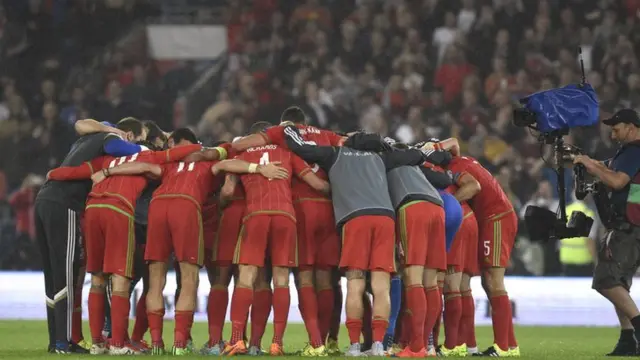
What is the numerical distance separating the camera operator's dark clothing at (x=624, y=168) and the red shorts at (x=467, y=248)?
1417mm

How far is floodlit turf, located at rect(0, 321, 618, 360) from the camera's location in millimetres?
11586

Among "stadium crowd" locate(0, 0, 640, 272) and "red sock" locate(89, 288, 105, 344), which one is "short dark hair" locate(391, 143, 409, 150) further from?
"stadium crowd" locate(0, 0, 640, 272)

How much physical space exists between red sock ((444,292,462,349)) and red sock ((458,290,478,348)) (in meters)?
0.13

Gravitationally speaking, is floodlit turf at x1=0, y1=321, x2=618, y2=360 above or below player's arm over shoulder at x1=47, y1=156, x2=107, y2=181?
below

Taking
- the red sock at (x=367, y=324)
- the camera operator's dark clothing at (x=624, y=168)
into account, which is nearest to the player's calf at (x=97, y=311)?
the red sock at (x=367, y=324)

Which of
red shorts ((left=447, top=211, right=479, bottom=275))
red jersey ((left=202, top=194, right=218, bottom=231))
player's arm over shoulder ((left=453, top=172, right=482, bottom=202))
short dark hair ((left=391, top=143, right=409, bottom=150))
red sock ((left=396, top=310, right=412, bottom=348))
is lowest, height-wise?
red sock ((left=396, top=310, right=412, bottom=348))

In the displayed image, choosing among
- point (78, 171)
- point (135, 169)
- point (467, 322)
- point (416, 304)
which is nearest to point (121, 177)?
point (135, 169)

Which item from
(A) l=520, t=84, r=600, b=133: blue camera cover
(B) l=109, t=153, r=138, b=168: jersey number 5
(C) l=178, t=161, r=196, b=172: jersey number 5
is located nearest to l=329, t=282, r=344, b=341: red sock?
(C) l=178, t=161, r=196, b=172: jersey number 5

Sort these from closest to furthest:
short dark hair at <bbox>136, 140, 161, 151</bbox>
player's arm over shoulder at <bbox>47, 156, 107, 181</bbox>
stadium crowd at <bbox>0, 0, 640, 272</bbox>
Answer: player's arm over shoulder at <bbox>47, 156, 107, 181</bbox>
short dark hair at <bbox>136, 140, 161, 151</bbox>
stadium crowd at <bbox>0, 0, 640, 272</bbox>

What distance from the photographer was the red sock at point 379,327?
10.5 meters

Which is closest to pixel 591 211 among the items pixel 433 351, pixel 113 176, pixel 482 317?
pixel 482 317

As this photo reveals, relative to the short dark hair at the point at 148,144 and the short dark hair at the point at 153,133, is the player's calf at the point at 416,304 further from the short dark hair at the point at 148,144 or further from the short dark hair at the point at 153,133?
the short dark hair at the point at 153,133

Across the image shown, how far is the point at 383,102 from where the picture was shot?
20797 millimetres

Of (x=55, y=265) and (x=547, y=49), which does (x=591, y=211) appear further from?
(x=55, y=265)
